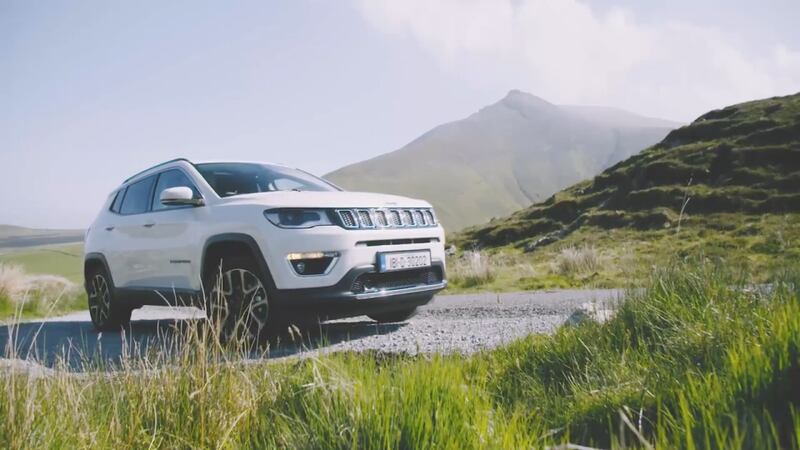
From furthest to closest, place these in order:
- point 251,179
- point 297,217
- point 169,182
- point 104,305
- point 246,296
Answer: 1. point 104,305
2. point 169,182
3. point 251,179
4. point 246,296
5. point 297,217

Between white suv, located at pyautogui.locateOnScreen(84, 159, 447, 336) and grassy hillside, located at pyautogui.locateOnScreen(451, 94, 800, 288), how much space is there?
872 inches

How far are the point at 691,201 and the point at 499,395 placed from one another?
43.5m

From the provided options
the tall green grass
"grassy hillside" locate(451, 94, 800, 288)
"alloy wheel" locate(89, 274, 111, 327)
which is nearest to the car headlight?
the tall green grass

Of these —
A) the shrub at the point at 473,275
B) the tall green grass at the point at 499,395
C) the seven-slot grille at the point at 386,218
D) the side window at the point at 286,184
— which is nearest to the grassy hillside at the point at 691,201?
the shrub at the point at 473,275

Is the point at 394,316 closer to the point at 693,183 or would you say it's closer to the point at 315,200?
the point at 315,200

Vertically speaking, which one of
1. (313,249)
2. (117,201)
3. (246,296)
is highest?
(117,201)

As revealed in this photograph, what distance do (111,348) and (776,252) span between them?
1003 inches

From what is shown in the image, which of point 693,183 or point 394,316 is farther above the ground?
point 693,183

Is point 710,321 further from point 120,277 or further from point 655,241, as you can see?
point 655,241

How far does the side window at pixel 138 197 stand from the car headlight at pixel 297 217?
8.90ft

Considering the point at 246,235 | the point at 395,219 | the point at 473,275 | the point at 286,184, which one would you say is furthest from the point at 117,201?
the point at 473,275

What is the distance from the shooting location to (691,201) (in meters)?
41.8

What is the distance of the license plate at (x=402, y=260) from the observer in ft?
18.4

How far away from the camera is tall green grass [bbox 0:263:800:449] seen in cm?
204
